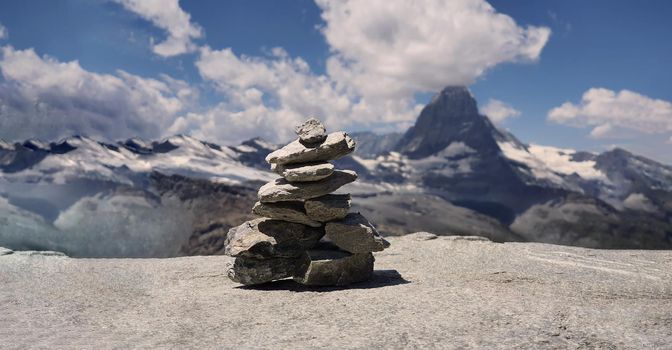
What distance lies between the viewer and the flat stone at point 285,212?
2981 centimetres

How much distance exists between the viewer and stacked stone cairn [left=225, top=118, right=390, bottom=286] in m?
29.0

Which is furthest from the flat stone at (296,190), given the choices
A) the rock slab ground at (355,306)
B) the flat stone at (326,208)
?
the rock slab ground at (355,306)

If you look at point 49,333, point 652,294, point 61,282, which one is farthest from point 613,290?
point 61,282

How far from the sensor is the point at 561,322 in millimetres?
20203

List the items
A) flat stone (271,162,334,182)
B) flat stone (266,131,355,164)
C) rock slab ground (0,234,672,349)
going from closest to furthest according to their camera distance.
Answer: rock slab ground (0,234,672,349)
flat stone (271,162,334,182)
flat stone (266,131,355,164)

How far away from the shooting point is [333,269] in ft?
93.5

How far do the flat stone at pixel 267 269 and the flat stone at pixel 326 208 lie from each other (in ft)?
8.49

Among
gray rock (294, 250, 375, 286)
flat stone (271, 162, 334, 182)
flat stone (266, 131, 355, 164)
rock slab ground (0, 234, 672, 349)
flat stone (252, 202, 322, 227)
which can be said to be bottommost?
rock slab ground (0, 234, 672, 349)

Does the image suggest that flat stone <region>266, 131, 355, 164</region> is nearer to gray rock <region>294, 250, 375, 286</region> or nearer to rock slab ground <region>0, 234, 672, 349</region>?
gray rock <region>294, 250, 375, 286</region>

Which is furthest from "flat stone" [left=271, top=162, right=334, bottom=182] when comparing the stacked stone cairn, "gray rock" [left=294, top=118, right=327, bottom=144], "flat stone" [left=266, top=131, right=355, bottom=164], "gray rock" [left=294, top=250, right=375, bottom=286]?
"gray rock" [left=294, top=250, right=375, bottom=286]

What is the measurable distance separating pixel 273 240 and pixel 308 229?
250cm

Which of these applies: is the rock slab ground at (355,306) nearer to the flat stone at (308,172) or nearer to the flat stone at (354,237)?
the flat stone at (354,237)

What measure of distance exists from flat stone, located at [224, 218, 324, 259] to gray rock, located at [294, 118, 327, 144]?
554 centimetres

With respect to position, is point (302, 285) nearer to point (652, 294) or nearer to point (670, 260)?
point (652, 294)
